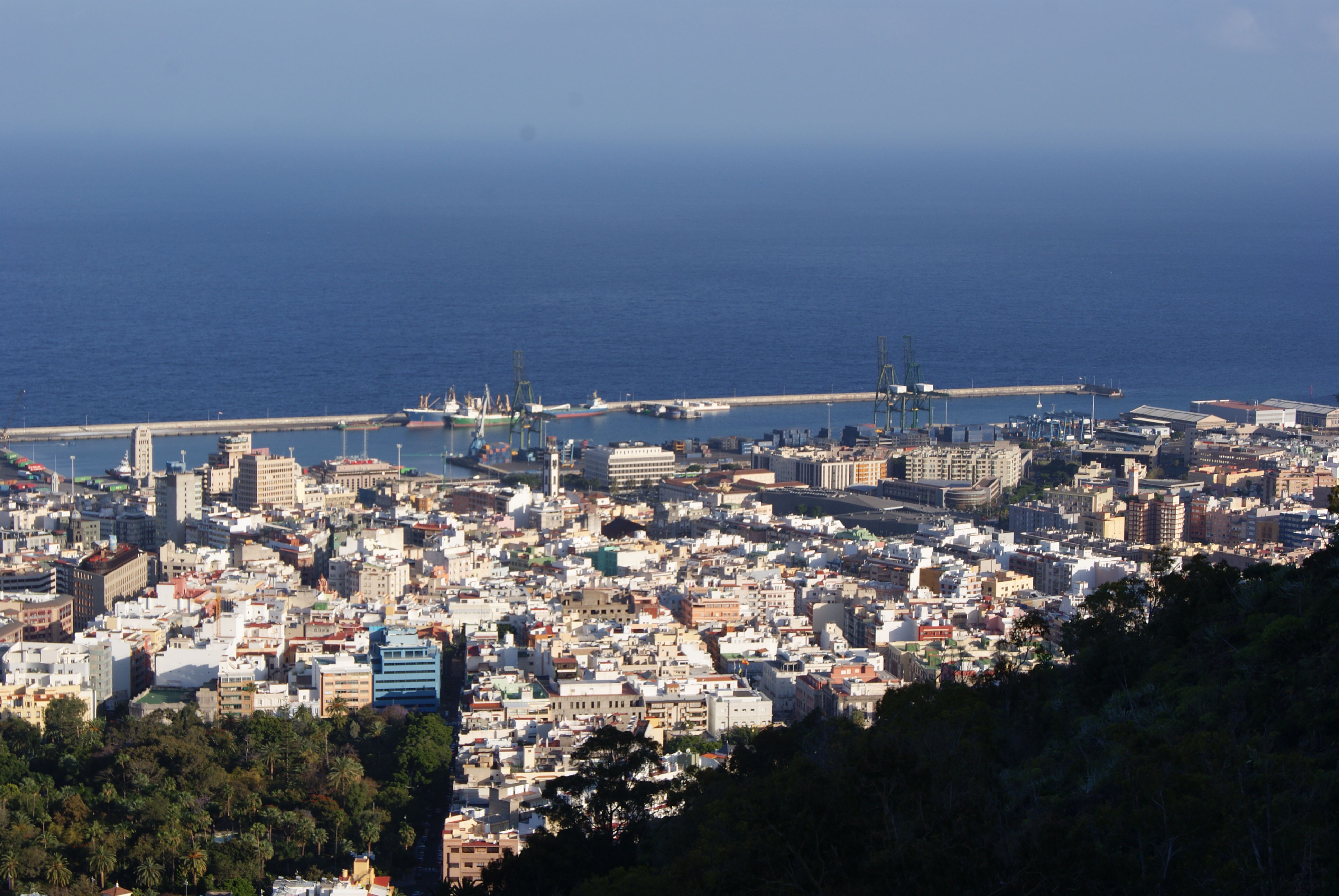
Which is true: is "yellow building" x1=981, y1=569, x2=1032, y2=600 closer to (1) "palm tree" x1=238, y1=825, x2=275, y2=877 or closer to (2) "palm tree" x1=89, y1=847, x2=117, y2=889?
(1) "palm tree" x1=238, y1=825, x2=275, y2=877

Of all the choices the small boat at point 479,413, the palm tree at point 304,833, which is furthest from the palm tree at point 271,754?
the small boat at point 479,413

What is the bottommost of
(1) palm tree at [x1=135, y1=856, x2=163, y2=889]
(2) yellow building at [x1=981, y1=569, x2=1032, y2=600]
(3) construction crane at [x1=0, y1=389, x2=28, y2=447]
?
(1) palm tree at [x1=135, y1=856, x2=163, y2=889]

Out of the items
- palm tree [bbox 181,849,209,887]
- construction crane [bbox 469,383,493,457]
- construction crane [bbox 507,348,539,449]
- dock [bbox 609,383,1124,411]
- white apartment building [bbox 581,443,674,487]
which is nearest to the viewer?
palm tree [bbox 181,849,209,887]

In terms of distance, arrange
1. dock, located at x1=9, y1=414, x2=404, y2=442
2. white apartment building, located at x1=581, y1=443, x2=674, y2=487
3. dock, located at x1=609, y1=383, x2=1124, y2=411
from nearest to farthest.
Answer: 1. white apartment building, located at x1=581, y1=443, x2=674, y2=487
2. dock, located at x1=9, y1=414, x2=404, y2=442
3. dock, located at x1=609, y1=383, x2=1124, y2=411

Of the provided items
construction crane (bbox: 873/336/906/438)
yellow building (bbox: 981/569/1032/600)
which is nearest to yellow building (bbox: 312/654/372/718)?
yellow building (bbox: 981/569/1032/600)

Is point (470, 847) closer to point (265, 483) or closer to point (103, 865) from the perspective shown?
point (103, 865)

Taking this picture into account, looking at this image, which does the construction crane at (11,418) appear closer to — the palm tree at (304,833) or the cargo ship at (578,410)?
the cargo ship at (578,410)

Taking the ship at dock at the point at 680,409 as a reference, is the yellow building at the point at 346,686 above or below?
below
